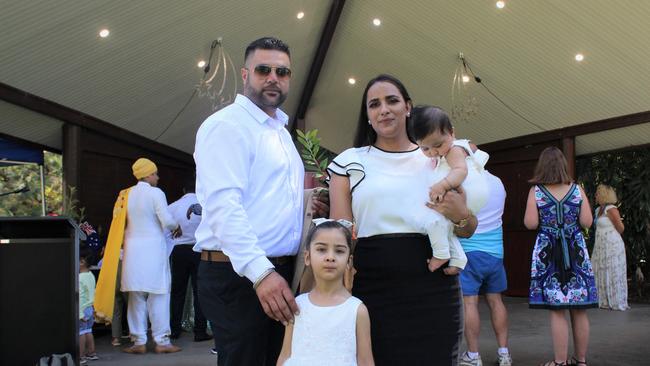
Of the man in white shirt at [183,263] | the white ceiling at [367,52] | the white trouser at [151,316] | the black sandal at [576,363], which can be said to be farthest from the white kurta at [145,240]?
the black sandal at [576,363]

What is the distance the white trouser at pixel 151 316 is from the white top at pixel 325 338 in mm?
3997

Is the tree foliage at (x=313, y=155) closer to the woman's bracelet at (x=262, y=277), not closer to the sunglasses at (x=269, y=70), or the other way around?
the sunglasses at (x=269, y=70)

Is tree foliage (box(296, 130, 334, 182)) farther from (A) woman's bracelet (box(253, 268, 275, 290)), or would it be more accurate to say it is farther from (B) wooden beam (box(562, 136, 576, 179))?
(B) wooden beam (box(562, 136, 576, 179))

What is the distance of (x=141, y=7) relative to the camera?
695cm

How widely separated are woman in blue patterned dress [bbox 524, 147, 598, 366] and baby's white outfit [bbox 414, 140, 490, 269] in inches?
80.7

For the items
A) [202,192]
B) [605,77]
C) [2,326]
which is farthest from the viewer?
[605,77]

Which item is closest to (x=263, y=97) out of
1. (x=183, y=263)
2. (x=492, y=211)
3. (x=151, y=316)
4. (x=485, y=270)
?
(x=492, y=211)

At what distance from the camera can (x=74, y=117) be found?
823 cm

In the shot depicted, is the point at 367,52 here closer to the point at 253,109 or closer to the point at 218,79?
the point at 218,79

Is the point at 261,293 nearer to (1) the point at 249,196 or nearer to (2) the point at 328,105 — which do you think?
(1) the point at 249,196

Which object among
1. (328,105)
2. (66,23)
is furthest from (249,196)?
(328,105)

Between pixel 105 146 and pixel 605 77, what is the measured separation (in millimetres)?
6601

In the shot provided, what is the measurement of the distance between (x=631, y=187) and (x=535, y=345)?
6.10 meters

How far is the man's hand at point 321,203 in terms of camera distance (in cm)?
228
